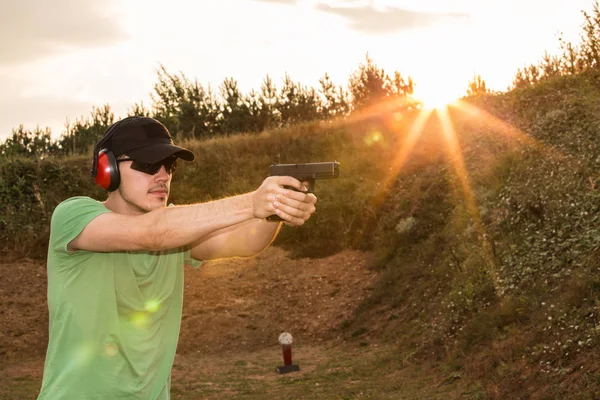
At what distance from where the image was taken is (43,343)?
53.7 feet

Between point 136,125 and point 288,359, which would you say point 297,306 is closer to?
point 288,359

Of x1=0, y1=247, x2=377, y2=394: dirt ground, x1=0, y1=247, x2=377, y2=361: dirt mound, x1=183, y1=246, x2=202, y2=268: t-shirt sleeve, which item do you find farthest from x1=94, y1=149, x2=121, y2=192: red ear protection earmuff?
x1=0, y1=247, x2=377, y2=361: dirt mound

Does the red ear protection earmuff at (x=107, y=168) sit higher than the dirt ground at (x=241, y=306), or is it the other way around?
the red ear protection earmuff at (x=107, y=168)

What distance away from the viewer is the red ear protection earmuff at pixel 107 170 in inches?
145

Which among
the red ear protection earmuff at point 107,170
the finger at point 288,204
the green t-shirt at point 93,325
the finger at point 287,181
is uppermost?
the red ear protection earmuff at point 107,170

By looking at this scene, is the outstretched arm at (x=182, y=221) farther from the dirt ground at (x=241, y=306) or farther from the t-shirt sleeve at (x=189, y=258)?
the dirt ground at (x=241, y=306)

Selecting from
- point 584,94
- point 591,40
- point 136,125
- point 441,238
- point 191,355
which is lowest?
point 191,355

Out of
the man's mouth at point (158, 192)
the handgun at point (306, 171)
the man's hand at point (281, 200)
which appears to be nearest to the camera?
the man's hand at point (281, 200)

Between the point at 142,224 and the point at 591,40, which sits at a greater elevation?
the point at 591,40

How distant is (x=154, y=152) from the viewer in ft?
12.0

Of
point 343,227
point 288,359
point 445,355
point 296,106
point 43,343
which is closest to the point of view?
point 445,355

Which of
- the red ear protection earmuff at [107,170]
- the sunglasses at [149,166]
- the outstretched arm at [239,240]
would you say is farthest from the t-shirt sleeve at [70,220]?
the outstretched arm at [239,240]

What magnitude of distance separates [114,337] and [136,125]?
1114mm

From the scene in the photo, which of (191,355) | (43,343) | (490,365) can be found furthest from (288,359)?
(43,343)
